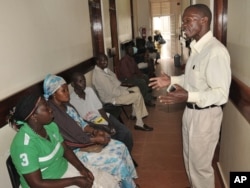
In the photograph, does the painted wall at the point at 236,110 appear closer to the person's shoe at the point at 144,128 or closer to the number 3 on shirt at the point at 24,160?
the number 3 on shirt at the point at 24,160

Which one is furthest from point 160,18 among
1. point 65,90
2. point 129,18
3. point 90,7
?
point 65,90

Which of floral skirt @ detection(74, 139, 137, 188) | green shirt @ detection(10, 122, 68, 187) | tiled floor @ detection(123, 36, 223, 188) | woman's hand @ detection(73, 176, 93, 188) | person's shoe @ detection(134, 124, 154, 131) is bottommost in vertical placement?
tiled floor @ detection(123, 36, 223, 188)

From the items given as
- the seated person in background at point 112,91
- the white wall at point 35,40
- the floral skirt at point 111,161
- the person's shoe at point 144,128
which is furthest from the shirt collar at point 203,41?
the person's shoe at point 144,128

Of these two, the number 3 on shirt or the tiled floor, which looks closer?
the number 3 on shirt

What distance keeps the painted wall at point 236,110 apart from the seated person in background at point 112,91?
1543 millimetres

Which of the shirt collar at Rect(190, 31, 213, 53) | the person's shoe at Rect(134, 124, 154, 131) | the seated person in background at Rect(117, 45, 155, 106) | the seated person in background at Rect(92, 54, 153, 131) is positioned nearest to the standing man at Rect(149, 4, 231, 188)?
the shirt collar at Rect(190, 31, 213, 53)

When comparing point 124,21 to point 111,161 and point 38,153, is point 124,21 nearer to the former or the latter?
point 111,161

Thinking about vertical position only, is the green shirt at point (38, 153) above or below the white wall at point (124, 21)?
below

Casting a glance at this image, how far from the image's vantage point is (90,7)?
3.75 m

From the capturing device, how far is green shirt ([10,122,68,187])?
49.2 inches

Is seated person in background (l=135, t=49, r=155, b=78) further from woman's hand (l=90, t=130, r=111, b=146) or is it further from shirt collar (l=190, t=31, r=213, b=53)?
shirt collar (l=190, t=31, r=213, b=53)

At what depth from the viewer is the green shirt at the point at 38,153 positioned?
1249 mm

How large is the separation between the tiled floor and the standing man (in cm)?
52

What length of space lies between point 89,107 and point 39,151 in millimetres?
1200
